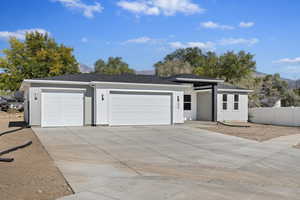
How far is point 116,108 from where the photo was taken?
60.2 feet

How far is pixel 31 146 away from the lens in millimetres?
10391

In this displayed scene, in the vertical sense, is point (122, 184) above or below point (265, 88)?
below

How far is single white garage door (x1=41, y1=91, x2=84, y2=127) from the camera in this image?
1695cm

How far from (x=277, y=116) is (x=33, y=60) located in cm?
2903

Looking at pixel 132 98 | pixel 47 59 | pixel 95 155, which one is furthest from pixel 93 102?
pixel 47 59

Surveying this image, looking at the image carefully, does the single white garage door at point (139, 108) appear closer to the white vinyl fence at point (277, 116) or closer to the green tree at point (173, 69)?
the white vinyl fence at point (277, 116)

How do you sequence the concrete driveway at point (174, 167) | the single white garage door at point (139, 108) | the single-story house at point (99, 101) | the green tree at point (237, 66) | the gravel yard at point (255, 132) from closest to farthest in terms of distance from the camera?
the concrete driveway at point (174, 167) < the gravel yard at point (255, 132) < the single-story house at point (99, 101) < the single white garage door at point (139, 108) < the green tree at point (237, 66)

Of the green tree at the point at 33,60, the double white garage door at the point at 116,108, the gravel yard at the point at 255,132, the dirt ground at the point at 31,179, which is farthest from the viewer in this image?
the green tree at the point at 33,60

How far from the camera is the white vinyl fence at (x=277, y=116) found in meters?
21.8

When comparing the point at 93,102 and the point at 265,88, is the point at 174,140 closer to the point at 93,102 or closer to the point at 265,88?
the point at 93,102

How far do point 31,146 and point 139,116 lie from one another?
9307 mm

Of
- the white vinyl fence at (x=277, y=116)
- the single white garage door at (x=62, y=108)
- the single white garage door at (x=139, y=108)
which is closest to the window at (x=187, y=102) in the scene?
the single white garage door at (x=139, y=108)

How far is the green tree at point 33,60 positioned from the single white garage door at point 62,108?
21056 millimetres

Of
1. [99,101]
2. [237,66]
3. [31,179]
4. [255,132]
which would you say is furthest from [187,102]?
[31,179]
